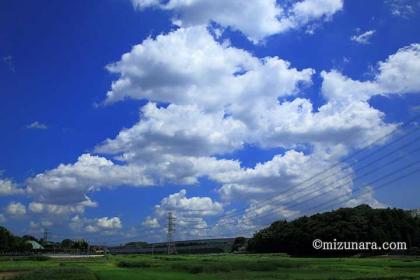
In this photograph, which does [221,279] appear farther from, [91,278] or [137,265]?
[137,265]

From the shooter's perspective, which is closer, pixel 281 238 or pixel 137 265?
pixel 137 265

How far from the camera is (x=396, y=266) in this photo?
63.2m

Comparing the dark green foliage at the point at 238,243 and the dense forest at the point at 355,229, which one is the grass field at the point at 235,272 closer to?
the dense forest at the point at 355,229

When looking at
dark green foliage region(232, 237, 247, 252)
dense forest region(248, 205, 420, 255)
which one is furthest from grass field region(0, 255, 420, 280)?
dark green foliage region(232, 237, 247, 252)

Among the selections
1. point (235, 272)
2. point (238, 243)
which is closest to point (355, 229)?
point (235, 272)

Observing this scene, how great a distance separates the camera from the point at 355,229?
371 feet

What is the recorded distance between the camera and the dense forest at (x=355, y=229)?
370 feet

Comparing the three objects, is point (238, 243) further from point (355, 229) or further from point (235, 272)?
point (235, 272)

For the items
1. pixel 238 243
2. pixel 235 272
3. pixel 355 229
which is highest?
pixel 355 229

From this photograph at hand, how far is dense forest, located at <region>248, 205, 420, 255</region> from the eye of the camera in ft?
370

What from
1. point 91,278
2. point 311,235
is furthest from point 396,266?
point 311,235

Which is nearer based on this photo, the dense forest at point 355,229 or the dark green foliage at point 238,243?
the dense forest at point 355,229

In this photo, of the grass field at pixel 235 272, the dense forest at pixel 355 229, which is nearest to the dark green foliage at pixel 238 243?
the dense forest at pixel 355 229

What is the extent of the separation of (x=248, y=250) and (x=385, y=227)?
4949 cm
